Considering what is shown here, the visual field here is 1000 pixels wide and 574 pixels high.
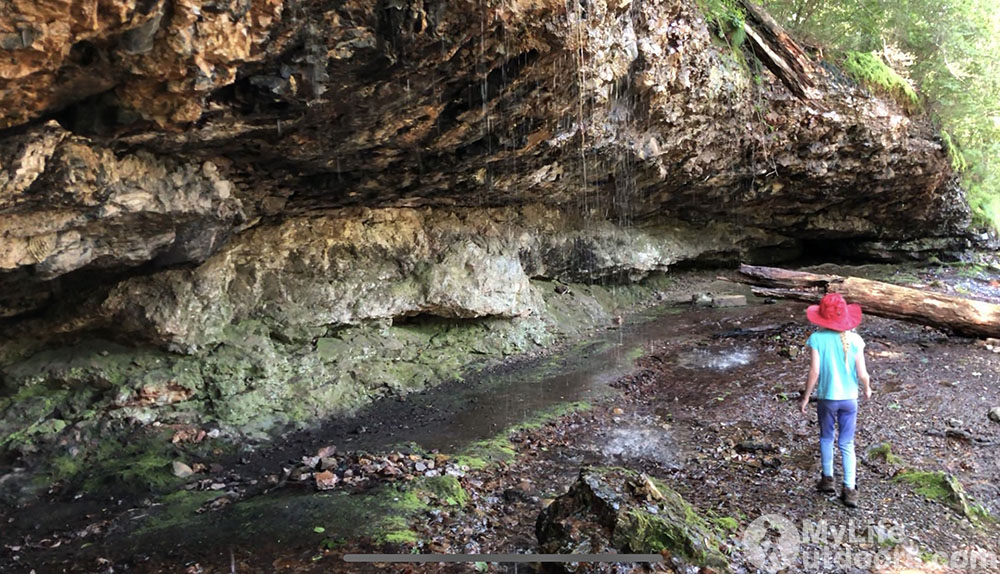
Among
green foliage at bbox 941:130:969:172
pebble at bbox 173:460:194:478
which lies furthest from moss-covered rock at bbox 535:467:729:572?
green foliage at bbox 941:130:969:172

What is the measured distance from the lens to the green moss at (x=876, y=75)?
1331 cm

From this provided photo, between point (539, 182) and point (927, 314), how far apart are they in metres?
7.02

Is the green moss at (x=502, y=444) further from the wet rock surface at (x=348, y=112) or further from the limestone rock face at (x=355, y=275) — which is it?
the wet rock surface at (x=348, y=112)

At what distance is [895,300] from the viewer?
10.1m

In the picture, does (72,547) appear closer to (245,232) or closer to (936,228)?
(245,232)

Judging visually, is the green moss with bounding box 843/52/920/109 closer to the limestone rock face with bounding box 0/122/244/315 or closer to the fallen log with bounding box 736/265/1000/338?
the fallen log with bounding box 736/265/1000/338

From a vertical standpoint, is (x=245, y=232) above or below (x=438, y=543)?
above

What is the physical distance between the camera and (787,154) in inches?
532

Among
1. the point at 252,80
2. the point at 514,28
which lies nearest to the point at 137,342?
the point at 252,80

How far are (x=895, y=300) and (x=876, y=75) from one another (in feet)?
21.2

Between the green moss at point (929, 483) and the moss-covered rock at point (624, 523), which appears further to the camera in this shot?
the green moss at point (929, 483)

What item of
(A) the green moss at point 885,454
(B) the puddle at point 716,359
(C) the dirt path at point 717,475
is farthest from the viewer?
(B) the puddle at point 716,359

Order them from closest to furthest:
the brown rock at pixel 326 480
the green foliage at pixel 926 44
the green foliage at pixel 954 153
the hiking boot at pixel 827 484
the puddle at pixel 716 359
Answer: the hiking boot at pixel 827 484 → the brown rock at pixel 326 480 → the puddle at pixel 716 359 → the green foliage at pixel 926 44 → the green foliage at pixel 954 153

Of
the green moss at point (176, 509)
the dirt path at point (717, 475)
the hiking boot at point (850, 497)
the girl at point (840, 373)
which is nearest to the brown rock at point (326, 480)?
the dirt path at point (717, 475)
